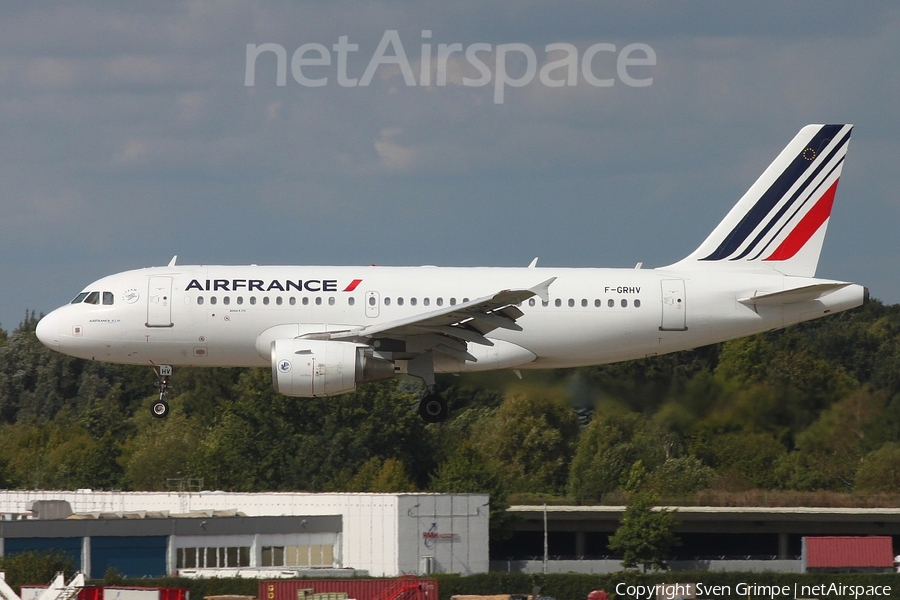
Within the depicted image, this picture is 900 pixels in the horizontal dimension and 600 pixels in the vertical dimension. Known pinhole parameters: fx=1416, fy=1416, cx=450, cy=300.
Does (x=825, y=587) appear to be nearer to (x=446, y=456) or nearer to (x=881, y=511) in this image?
(x=881, y=511)

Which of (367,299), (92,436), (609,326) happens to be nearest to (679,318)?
(609,326)

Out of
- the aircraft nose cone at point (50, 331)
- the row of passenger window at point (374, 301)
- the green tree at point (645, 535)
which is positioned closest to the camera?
the row of passenger window at point (374, 301)

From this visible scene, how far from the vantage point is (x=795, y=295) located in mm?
37062

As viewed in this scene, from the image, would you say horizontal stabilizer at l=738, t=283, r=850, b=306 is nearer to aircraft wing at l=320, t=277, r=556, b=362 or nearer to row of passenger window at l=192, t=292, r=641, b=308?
row of passenger window at l=192, t=292, r=641, b=308

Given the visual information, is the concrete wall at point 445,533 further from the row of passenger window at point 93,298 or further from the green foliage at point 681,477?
the row of passenger window at point 93,298

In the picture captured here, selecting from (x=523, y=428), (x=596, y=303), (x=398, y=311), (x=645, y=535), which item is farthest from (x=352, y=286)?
(x=523, y=428)

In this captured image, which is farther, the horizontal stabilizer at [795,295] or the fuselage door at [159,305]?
the horizontal stabilizer at [795,295]

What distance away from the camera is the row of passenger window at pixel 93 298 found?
122 feet

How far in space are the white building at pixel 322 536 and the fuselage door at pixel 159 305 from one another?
14.2 m

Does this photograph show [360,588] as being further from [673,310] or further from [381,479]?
[381,479]

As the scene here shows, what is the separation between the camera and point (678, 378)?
4325 centimetres

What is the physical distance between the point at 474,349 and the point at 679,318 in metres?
5.49
